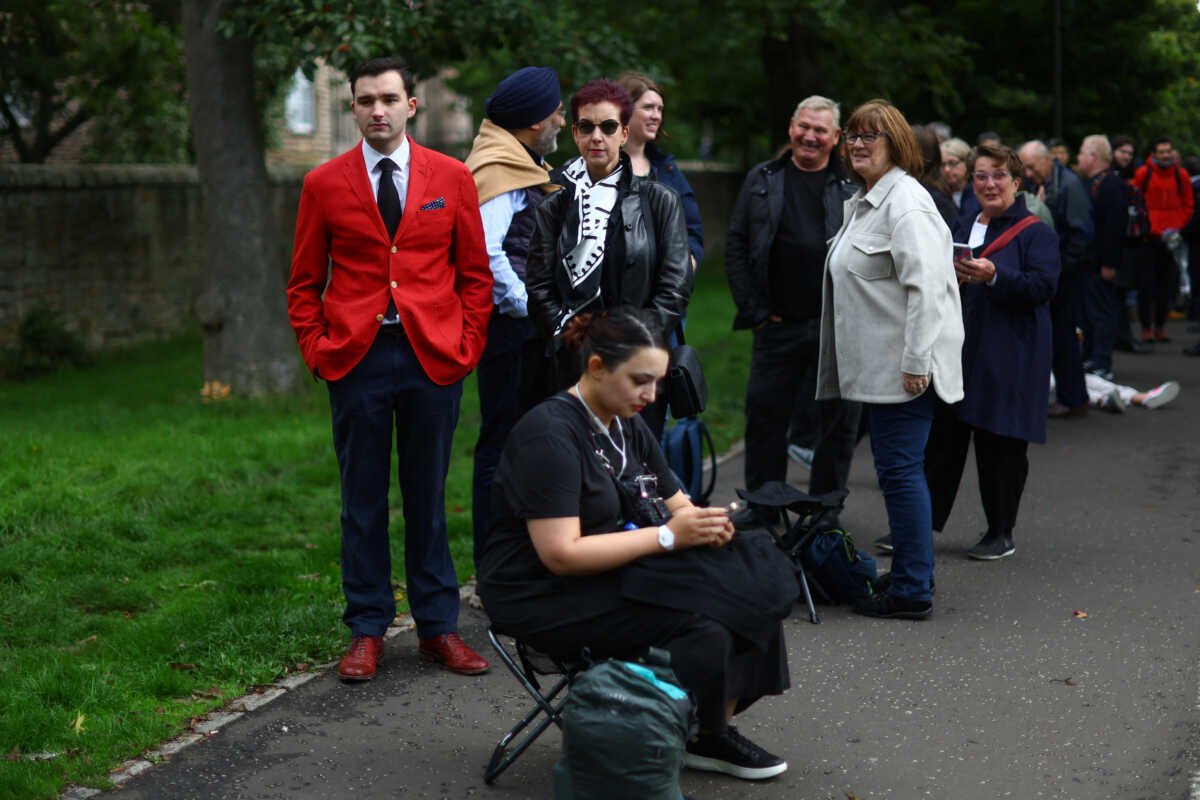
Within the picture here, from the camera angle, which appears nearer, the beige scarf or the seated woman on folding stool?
the seated woman on folding stool

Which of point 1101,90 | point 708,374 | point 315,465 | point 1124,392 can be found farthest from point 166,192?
point 1101,90

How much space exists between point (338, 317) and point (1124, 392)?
841 cm

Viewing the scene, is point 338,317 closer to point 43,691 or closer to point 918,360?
point 43,691

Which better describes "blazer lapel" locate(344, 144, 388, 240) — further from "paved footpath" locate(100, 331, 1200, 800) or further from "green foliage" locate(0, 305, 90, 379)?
"green foliage" locate(0, 305, 90, 379)

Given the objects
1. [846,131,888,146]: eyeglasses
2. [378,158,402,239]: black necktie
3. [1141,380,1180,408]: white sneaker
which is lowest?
[1141,380,1180,408]: white sneaker

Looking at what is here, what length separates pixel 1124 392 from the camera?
11750 millimetres

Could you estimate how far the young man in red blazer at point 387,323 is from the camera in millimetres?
5133

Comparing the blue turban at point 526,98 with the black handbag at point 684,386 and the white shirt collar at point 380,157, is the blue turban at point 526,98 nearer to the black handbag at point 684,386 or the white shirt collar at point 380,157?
the white shirt collar at point 380,157

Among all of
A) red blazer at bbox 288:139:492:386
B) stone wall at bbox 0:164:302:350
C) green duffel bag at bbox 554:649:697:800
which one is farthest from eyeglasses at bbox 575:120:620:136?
stone wall at bbox 0:164:302:350

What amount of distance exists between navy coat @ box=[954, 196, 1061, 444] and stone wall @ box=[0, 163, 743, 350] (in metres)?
7.66

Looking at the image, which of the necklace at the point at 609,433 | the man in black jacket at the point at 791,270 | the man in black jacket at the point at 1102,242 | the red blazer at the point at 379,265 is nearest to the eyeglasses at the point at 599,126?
the red blazer at the point at 379,265

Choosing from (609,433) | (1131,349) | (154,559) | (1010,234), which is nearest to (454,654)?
(609,433)

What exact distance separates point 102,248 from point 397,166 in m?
11.4

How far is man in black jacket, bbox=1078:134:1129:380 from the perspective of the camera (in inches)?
505
